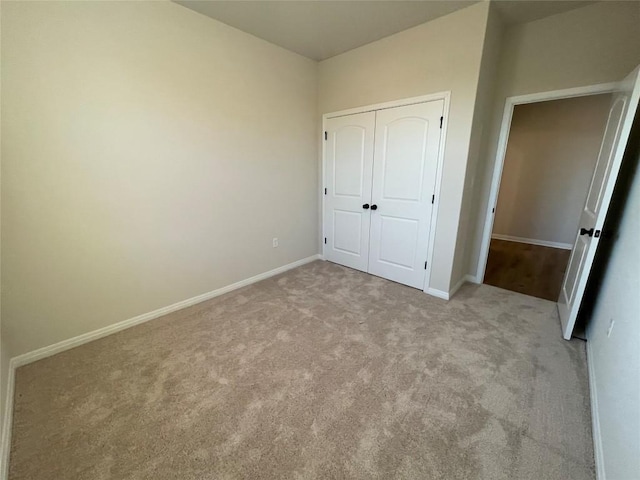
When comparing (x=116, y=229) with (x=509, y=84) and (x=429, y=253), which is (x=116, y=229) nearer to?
(x=429, y=253)

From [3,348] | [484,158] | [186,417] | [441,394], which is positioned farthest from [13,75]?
[484,158]

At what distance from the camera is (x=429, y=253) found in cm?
278

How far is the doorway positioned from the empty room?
0.73m

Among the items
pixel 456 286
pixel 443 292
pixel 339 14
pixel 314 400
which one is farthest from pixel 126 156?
pixel 456 286

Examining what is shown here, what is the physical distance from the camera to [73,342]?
80.5 inches

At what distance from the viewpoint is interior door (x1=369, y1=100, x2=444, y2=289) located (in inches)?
102

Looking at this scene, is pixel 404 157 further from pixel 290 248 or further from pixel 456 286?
pixel 290 248

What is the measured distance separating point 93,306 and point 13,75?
162 cm

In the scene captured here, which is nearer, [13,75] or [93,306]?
[13,75]

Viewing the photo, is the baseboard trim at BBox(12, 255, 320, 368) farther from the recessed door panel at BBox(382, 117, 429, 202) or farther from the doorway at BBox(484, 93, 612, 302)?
the doorway at BBox(484, 93, 612, 302)

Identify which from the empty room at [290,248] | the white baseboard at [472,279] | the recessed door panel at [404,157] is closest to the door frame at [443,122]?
the empty room at [290,248]

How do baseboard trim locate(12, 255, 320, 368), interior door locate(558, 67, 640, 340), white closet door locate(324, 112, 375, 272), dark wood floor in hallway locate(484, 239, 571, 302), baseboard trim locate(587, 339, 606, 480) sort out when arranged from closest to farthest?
baseboard trim locate(587, 339, 606, 480) < interior door locate(558, 67, 640, 340) < baseboard trim locate(12, 255, 320, 368) < dark wood floor in hallway locate(484, 239, 571, 302) < white closet door locate(324, 112, 375, 272)

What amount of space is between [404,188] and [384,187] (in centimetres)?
24

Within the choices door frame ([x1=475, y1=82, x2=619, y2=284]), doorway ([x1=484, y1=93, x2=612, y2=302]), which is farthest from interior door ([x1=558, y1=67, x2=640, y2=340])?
doorway ([x1=484, y1=93, x2=612, y2=302])
